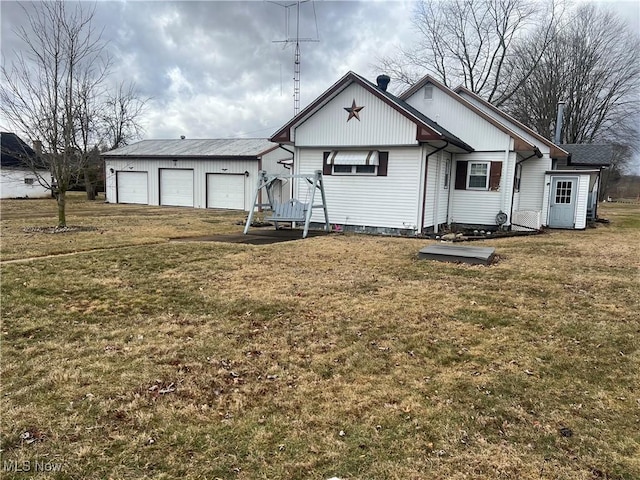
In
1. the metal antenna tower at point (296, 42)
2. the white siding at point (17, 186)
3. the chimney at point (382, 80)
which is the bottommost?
the white siding at point (17, 186)

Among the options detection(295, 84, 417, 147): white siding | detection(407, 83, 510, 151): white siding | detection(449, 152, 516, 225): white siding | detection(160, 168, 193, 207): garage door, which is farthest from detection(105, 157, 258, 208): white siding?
detection(449, 152, 516, 225): white siding

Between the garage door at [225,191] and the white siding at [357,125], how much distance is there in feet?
34.3

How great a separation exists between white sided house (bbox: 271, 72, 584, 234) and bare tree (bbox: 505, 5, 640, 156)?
818 inches

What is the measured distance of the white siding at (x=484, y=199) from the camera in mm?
14328

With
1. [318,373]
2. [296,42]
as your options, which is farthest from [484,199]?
[318,373]

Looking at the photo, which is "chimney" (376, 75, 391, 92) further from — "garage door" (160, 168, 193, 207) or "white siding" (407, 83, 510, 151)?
"garage door" (160, 168, 193, 207)

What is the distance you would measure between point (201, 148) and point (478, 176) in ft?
55.5

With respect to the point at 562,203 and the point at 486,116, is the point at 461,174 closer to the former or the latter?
the point at 486,116

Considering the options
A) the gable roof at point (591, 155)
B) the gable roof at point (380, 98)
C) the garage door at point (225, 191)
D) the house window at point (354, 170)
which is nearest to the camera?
the gable roof at point (380, 98)

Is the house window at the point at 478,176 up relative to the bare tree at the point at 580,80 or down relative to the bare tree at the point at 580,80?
down

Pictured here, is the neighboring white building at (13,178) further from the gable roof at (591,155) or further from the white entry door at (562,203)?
the gable roof at (591,155)

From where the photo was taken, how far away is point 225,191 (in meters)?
23.9

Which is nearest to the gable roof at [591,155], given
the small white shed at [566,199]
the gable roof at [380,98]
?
the small white shed at [566,199]

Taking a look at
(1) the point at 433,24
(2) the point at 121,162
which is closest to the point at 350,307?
(2) the point at 121,162
